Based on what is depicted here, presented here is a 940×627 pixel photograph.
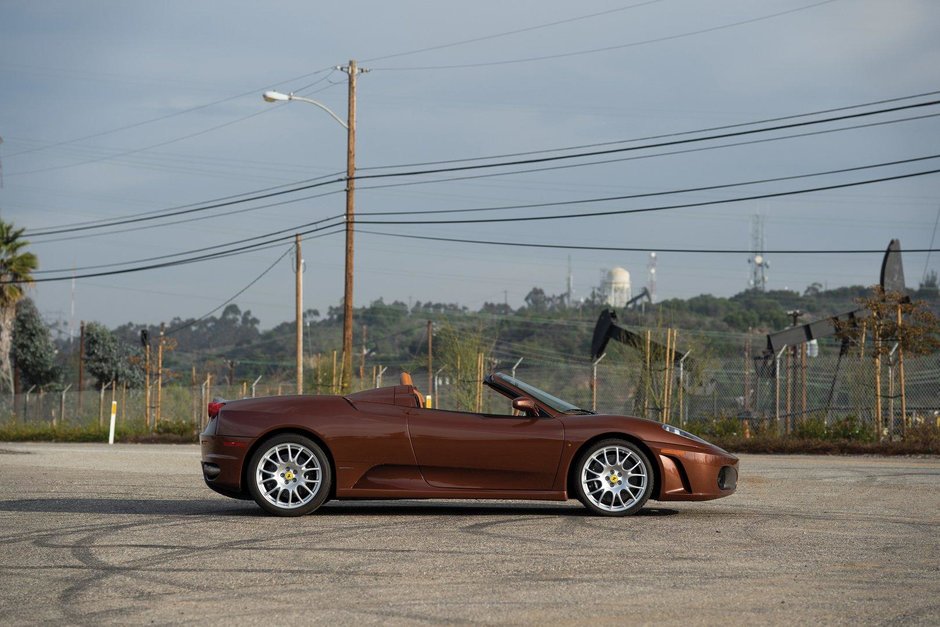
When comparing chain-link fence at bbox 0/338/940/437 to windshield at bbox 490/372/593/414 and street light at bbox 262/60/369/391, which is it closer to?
street light at bbox 262/60/369/391

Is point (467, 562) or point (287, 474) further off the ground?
point (287, 474)

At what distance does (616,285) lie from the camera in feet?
306

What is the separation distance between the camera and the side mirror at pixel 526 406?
9414 mm

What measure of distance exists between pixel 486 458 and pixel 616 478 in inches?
42.8

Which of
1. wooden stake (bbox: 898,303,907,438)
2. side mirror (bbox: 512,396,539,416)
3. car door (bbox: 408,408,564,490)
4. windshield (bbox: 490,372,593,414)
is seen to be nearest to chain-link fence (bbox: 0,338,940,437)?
wooden stake (bbox: 898,303,907,438)

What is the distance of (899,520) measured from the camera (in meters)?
9.48

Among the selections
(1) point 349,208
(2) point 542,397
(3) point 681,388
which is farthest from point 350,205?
(2) point 542,397

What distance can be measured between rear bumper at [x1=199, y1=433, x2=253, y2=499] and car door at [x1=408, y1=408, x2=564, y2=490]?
55.1 inches

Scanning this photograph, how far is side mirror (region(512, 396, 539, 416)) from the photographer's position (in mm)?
9414

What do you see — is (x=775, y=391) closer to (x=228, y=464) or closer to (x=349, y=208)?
(x=349, y=208)

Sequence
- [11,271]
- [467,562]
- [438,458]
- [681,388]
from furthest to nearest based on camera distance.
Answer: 1. [11,271]
2. [681,388]
3. [438,458]
4. [467,562]

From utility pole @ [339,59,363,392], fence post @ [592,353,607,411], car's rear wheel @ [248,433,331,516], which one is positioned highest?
utility pole @ [339,59,363,392]

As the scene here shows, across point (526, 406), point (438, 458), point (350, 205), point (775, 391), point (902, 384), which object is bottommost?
point (438, 458)

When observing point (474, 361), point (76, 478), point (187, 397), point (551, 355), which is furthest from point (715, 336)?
point (76, 478)
